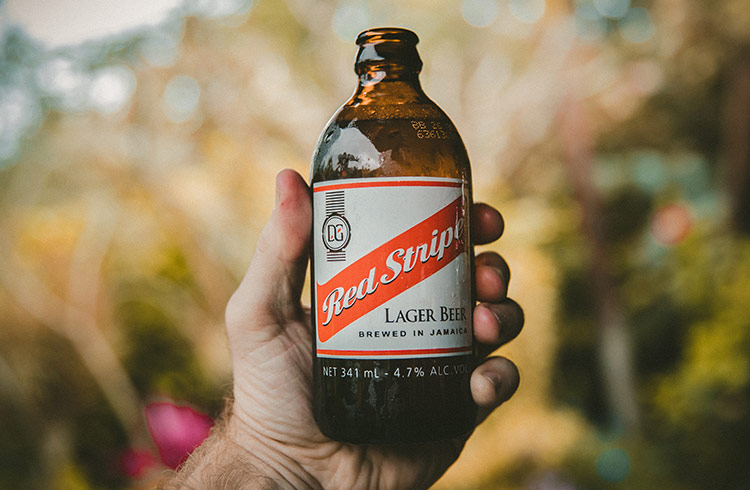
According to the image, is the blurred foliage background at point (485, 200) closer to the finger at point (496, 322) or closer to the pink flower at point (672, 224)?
the pink flower at point (672, 224)

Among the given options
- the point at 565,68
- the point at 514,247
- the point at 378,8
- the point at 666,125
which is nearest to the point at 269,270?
the point at 514,247

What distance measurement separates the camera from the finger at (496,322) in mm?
1060

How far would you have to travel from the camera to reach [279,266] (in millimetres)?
1150

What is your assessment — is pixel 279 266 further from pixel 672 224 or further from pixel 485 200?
pixel 672 224

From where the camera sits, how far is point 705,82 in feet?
9.30

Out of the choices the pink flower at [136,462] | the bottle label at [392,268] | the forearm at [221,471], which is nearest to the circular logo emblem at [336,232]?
the bottle label at [392,268]

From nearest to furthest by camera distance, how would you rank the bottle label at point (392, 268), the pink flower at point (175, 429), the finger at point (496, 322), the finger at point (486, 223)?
1. the bottle label at point (392, 268)
2. the finger at point (496, 322)
3. the finger at point (486, 223)
4. the pink flower at point (175, 429)

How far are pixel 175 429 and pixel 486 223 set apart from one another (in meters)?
1.46

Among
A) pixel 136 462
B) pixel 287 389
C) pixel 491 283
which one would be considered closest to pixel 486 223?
pixel 491 283

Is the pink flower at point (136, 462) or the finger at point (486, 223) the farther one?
the pink flower at point (136, 462)

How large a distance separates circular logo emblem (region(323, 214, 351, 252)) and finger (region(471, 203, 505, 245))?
1.07 ft

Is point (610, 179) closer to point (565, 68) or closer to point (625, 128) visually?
point (625, 128)

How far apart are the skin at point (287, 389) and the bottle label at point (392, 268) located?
147 millimetres

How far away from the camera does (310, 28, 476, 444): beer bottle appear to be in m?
0.94
